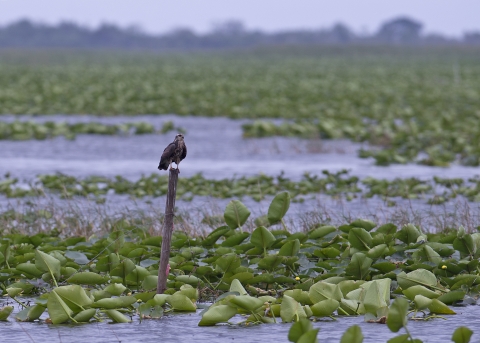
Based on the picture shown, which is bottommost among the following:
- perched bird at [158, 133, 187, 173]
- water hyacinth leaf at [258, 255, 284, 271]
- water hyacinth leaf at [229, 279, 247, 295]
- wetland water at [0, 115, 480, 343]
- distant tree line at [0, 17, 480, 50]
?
wetland water at [0, 115, 480, 343]

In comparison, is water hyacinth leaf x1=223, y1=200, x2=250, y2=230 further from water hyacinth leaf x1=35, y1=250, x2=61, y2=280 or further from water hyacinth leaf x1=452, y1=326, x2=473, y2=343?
water hyacinth leaf x1=452, y1=326, x2=473, y2=343

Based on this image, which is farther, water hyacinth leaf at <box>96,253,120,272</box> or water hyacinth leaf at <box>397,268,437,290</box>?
water hyacinth leaf at <box>96,253,120,272</box>

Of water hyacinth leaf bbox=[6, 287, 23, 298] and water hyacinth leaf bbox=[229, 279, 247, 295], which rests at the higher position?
water hyacinth leaf bbox=[229, 279, 247, 295]

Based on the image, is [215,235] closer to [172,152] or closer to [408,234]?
[172,152]

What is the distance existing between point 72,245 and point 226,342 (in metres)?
2.40

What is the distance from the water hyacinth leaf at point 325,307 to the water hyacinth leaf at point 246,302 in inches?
13.8

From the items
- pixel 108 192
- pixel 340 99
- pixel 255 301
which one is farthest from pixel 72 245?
pixel 340 99

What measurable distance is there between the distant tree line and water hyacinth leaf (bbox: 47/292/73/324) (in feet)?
448

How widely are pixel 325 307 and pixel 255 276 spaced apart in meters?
0.93

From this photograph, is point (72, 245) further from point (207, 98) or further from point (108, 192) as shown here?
point (207, 98)

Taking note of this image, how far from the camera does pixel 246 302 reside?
529cm

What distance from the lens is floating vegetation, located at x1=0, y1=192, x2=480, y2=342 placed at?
214 inches

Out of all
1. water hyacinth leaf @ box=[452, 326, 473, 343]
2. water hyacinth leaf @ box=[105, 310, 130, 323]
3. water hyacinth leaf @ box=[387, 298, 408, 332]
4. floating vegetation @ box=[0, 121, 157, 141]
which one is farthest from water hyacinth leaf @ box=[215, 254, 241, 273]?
floating vegetation @ box=[0, 121, 157, 141]

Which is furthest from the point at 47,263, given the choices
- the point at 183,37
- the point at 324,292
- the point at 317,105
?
the point at 183,37
